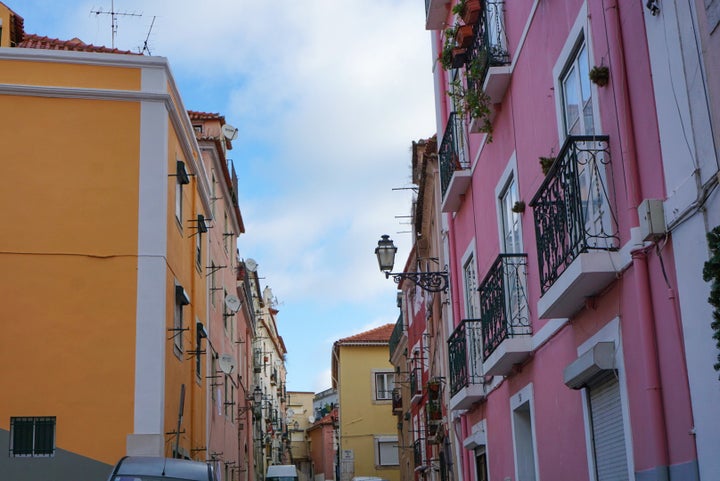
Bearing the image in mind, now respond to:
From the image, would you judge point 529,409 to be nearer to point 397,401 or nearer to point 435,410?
point 435,410

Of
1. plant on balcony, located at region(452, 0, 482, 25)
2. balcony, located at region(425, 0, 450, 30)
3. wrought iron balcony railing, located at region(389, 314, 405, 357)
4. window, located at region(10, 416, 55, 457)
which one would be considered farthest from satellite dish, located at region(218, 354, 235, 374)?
wrought iron balcony railing, located at region(389, 314, 405, 357)

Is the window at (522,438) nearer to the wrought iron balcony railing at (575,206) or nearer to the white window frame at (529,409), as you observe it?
the white window frame at (529,409)

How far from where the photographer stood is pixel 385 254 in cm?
1684

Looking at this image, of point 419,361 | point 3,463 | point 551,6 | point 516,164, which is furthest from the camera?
point 419,361

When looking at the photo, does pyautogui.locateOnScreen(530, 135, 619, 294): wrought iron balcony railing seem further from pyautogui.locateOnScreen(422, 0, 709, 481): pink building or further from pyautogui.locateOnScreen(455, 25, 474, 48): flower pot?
pyautogui.locateOnScreen(455, 25, 474, 48): flower pot

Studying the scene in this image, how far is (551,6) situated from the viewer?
10312mm

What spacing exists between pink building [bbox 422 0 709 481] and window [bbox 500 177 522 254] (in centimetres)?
3

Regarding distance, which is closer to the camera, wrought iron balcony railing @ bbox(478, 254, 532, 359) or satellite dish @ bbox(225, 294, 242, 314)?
wrought iron balcony railing @ bbox(478, 254, 532, 359)

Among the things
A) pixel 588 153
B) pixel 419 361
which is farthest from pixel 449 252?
pixel 419 361

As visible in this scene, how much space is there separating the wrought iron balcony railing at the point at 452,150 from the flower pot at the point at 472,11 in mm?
2311

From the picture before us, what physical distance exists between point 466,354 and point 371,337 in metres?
44.3

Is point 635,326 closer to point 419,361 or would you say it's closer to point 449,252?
point 449,252

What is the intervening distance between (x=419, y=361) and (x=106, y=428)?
17.2 meters

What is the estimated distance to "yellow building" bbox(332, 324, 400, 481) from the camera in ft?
185
